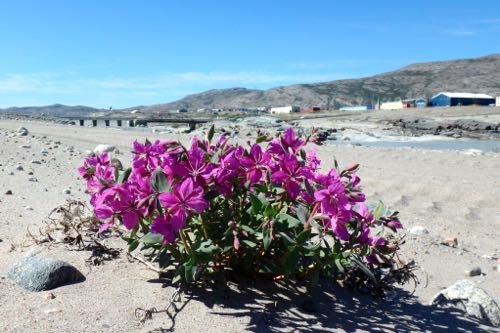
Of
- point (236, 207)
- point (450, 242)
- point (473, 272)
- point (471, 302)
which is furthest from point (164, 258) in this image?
point (450, 242)

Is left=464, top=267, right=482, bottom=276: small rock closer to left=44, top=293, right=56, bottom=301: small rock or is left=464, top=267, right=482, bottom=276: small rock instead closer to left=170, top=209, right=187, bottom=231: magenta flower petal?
left=170, top=209, right=187, bottom=231: magenta flower petal

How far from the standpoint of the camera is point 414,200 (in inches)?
287

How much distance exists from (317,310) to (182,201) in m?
1.11

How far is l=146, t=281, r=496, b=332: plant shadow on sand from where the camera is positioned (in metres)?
2.41

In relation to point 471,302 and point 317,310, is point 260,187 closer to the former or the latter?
point 317,310

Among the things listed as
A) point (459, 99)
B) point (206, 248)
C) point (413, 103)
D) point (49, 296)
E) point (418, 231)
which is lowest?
point (418, 231)

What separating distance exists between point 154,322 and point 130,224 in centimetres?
56

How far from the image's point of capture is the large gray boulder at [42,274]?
251cm

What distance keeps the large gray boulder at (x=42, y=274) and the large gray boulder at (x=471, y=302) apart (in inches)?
87.8

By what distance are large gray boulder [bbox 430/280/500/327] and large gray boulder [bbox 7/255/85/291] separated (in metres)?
2.23

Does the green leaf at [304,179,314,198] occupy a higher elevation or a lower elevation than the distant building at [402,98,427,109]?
lower

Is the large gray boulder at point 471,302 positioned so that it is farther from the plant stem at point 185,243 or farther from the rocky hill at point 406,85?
the rocky hill at point 406,85

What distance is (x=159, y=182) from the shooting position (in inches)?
77.6

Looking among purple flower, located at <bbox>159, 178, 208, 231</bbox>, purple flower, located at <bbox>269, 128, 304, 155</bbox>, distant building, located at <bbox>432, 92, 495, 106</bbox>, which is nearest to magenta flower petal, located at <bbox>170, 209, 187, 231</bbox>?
purple flower, located at <bbox>159, 178, 208, 231</bbox>
